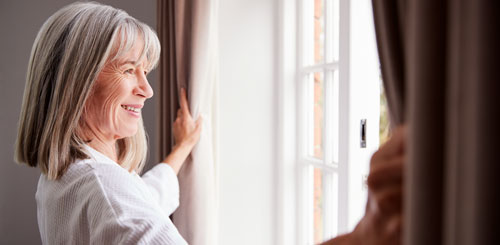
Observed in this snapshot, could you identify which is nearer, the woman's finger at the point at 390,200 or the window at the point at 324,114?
the woman's finger at the point at 390,200

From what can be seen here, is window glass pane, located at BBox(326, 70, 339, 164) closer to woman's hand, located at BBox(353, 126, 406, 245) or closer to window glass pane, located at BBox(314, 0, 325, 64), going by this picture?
window glass pane, located at BBox(314, 0, 325, 64)

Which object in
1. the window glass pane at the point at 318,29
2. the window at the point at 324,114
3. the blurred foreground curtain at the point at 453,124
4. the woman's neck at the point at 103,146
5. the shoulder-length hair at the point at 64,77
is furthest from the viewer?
the window glass pane at the point at 318,29

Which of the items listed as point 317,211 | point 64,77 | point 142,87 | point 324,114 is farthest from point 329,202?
point 64,77

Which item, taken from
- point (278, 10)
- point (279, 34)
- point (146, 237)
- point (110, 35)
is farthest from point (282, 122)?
point (146, 237)

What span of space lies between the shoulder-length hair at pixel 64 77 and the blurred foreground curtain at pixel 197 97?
0.49 meters

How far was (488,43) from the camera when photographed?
0.31m

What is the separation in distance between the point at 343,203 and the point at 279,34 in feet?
3.01

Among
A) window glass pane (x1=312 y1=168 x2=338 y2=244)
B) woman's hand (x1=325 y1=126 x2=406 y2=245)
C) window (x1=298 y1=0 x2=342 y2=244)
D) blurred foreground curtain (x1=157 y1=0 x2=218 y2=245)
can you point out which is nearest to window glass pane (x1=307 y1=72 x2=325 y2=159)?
window (x1=298 y1=0 x2=342 y2=244)

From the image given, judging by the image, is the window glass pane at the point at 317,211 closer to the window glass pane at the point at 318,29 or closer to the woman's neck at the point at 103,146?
the window glass pane at the point at 318,29

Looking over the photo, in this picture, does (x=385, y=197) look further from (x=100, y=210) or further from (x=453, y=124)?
(x=100, y=210)

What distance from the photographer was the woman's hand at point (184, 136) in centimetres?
159

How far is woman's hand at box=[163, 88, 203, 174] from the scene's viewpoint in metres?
1.59

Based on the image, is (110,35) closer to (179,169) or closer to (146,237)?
(146,237)

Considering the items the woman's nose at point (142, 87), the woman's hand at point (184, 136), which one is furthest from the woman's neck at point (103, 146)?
the woman's hand at point (184, 136)
